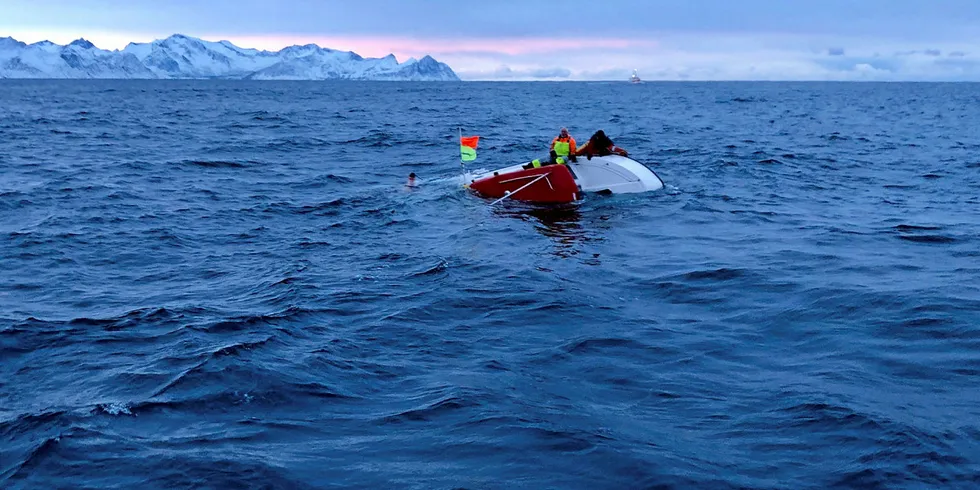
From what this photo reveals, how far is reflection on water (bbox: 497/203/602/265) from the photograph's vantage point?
14617 mm

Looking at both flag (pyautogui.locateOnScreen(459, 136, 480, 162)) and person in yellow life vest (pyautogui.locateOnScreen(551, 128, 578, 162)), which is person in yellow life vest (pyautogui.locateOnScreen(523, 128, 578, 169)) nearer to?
person in yellow life vest (pyautogui.locateOnScreen(551, 128, 578, 162))

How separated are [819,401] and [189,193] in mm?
17585

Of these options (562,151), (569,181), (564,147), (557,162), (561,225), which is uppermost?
(564,147)

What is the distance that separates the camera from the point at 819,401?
25.2ft

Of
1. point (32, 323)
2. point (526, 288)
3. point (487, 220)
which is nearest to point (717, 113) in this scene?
point (487, 220)

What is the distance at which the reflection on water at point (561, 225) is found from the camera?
14.6m

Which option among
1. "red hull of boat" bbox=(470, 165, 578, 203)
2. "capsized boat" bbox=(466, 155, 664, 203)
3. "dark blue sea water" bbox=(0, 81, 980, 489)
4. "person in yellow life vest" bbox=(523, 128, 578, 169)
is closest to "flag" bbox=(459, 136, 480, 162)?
"capsized boat" bbox=(466, 155, 664, 203)

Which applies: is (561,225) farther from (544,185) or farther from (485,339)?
(485,339)

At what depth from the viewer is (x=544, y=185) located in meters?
19.2

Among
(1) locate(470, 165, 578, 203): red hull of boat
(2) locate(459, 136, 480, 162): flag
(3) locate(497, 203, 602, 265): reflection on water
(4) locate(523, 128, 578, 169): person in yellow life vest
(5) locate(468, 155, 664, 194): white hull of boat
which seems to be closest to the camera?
(3) locate(497, 203, 602, 265): reflection on water

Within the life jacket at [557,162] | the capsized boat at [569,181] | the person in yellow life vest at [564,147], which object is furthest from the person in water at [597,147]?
the life jacket at [557,162]

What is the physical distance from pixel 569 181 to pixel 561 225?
7.79 ft

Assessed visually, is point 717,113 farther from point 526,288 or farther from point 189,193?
point 526,288

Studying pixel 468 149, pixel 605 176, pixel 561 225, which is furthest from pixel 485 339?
pixel 468 149
